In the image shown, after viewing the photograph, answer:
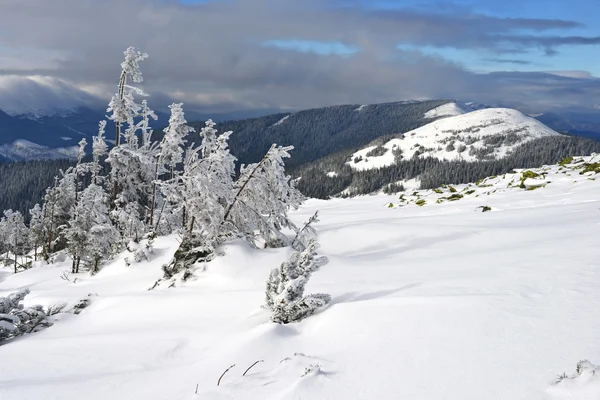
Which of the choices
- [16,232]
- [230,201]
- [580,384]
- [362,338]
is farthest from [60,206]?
[580,384]

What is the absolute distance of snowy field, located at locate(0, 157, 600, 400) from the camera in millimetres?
4887

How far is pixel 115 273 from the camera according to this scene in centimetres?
1798

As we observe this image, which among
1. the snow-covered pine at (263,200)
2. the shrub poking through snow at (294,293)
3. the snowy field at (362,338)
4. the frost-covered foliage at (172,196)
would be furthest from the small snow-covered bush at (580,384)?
the snow-covered pine at (263,200)

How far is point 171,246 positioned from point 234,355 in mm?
13328

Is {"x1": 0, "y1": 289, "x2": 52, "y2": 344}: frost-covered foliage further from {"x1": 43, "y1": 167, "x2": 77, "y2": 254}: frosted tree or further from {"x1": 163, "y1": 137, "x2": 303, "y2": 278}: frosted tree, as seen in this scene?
{"x1": 43, "y1": 167, "x2": 77, "y2": 254}: frosted tree

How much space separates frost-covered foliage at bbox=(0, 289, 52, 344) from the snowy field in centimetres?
41

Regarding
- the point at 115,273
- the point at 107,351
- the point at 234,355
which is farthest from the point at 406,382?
the point at 115,273

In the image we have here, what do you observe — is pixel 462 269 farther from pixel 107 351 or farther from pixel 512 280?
pixel 107 351

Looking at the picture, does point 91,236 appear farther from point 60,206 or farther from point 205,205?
point 60,206

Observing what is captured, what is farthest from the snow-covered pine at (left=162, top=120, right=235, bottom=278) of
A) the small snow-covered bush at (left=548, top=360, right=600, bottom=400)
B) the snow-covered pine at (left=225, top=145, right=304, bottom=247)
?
the small snow-covered bush at (left=548, top=360, right=600, bottom=400)

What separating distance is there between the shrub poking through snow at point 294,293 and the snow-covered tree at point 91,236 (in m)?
15.8

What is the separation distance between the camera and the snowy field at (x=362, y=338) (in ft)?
16.0

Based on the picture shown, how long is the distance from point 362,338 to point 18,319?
25.2ft

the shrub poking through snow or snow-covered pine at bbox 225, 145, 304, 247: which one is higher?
snow-covered pine at bbox 225, 145, 304, 247
